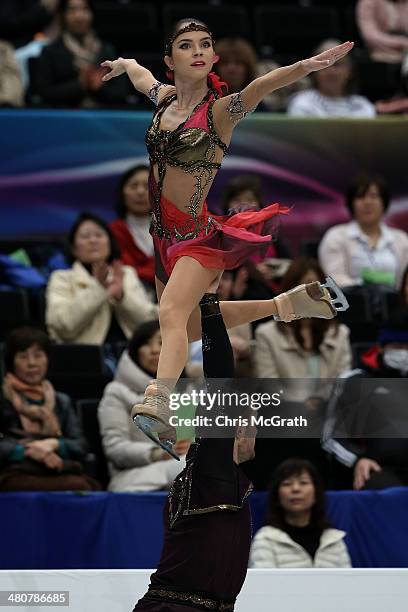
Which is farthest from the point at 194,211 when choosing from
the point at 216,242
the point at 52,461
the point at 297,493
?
the point at 52,461

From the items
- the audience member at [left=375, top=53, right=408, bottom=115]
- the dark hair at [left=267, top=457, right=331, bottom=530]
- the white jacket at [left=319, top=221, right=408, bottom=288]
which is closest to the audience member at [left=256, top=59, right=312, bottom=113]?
the audience member at [left=375, top=53, right=408, bottom=115]

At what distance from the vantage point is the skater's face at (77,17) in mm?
8808

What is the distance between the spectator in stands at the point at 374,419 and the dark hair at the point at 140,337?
0.96m

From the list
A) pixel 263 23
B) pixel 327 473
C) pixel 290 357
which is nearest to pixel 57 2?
pixel 263 23

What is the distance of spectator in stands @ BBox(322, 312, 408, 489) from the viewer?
4762 millimetres

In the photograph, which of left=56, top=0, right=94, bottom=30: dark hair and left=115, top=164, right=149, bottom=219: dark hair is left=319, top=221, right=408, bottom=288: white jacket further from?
left=56, top=0, right=94, bottom=30: dark hair

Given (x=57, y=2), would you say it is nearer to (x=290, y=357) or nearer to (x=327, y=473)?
(x=290, y=357)

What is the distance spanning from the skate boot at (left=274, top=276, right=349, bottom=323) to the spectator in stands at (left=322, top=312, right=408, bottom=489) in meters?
0.30

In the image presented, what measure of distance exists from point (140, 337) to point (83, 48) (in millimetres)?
3241

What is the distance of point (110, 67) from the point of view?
5020mm

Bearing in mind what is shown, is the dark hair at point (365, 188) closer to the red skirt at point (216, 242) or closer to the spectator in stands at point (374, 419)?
the spectator in stands at point (374, 419)

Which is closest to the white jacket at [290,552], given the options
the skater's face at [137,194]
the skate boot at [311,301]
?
the skate boot at [311,301]

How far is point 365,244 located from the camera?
7.95 m

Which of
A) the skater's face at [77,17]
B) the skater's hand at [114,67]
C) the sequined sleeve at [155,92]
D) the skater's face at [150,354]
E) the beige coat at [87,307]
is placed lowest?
the skater's face at [150,354]
